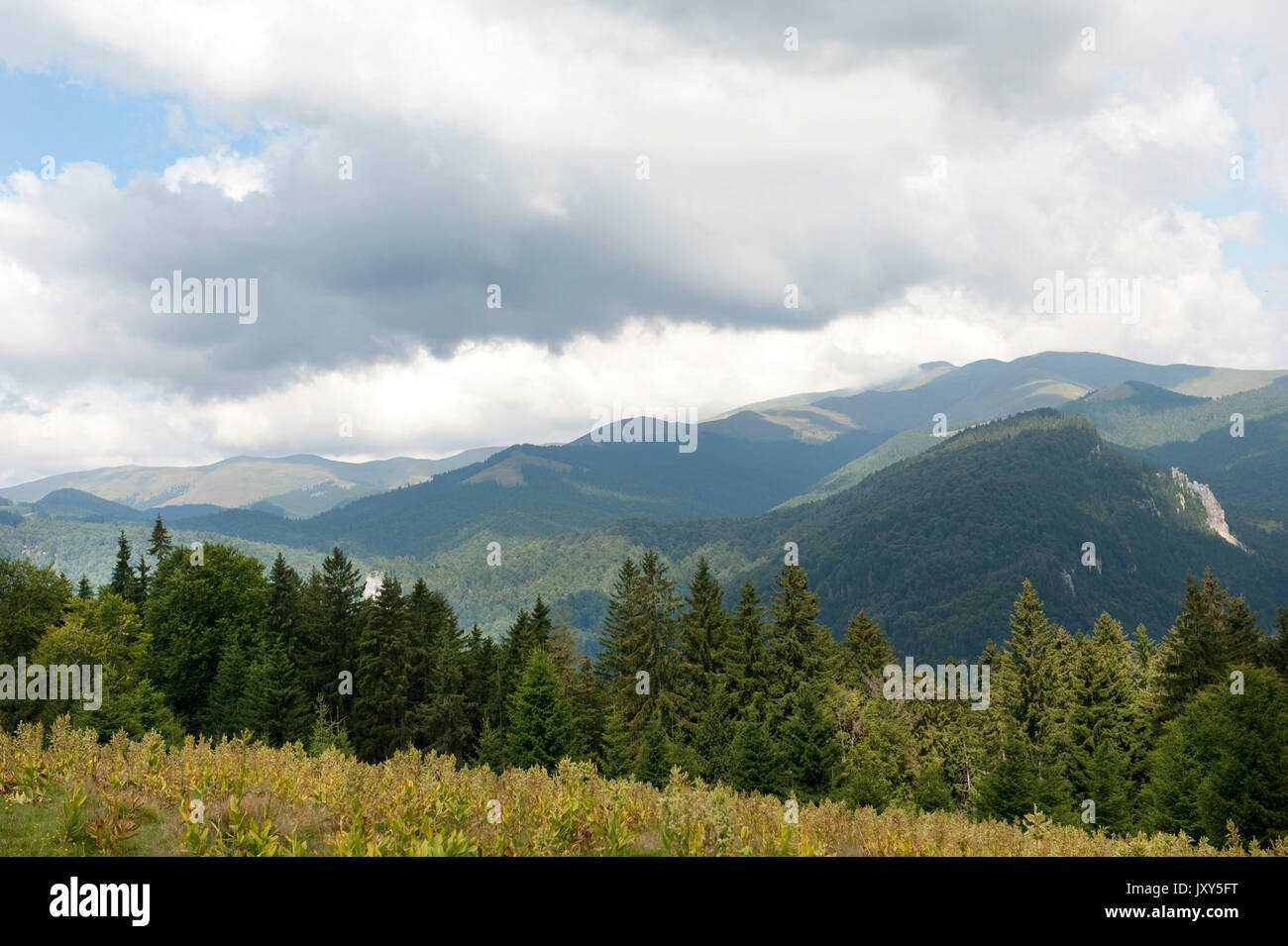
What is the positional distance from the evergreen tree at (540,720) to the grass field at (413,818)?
3303 centimetres

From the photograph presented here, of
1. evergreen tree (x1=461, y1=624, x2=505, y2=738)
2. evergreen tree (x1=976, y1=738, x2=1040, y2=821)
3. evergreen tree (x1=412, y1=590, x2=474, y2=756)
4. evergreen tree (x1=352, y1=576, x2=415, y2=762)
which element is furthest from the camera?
evergreen tree (x1=461, y1=624, x2=505, y2=738)

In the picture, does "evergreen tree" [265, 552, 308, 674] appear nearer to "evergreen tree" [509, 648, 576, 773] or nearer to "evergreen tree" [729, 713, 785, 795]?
"evergreen tree" [509, 648, 576, 773]

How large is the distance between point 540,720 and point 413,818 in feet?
120

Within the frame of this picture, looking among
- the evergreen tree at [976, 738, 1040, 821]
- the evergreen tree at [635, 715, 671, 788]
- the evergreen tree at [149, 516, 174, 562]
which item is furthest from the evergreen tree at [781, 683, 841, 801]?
the evergreen tree at [149, 516, 174, 562]

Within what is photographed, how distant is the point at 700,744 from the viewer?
154ft

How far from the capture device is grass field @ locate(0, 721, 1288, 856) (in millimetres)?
10797

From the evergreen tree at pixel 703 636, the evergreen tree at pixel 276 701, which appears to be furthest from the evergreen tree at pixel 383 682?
the evergreen tree at pixel 703 636

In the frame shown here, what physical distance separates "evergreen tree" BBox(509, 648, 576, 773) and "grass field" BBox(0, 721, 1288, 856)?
3303cm

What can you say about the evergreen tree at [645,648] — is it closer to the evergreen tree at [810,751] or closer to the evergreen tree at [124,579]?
the evergreen tree at [810,751]
